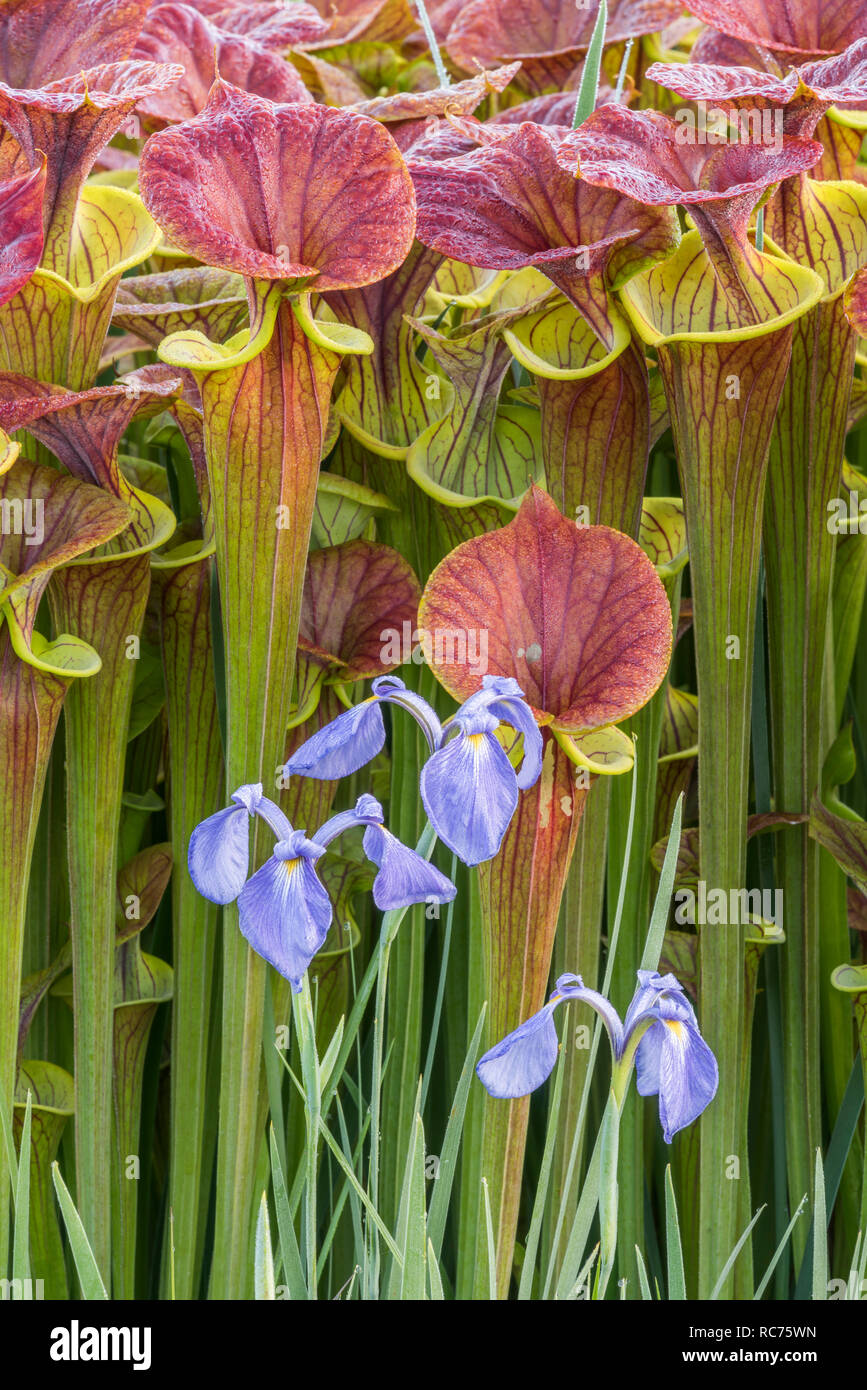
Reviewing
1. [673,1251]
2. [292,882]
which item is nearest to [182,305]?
[292,882]

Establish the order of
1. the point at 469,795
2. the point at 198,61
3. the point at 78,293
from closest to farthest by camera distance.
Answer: the point at 469,795 < the point at 78,293 < the point at 198,61

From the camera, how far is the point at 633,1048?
540 mm

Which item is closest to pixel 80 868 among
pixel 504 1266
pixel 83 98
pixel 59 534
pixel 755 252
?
pixel 59 534

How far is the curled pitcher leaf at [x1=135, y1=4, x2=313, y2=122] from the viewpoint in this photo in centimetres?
92

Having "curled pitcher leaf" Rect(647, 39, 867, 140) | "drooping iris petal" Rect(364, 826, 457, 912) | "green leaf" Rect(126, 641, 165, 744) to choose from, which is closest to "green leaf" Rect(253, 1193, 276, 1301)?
"drooping iris petal" Rect(364, 826, 457, 912)

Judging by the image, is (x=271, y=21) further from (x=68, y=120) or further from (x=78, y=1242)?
(x=78, y=1242)

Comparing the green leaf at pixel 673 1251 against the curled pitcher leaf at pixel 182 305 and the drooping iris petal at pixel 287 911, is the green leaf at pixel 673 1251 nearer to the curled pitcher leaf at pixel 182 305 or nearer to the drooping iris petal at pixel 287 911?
the drooping iris petal at pixel 287 911

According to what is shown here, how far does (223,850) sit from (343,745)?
0.09 metres

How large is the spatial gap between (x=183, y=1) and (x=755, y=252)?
0.73 m

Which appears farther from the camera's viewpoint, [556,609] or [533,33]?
[533,33]

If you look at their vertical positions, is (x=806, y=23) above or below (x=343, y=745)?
above

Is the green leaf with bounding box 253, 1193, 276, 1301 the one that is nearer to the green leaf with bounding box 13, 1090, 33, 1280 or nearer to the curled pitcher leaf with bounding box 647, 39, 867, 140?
the green leaf with bounding box 13, 1090, 33, 1280

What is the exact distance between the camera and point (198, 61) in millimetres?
984
